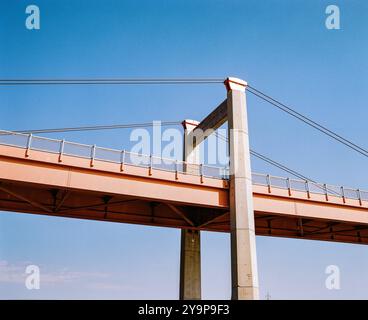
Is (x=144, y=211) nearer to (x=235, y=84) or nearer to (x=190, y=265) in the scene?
(x=190, y=265)

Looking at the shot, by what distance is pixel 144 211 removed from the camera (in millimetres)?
25938

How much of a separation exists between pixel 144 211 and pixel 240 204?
6724 mm

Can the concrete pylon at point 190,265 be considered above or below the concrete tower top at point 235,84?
below

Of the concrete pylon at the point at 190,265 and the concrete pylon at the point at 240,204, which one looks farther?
the concrete pylon at the point at 190,265

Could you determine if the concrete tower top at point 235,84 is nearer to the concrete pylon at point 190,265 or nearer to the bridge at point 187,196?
the bridge at point 187,196

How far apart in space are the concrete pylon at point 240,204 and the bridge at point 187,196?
6 centimetres

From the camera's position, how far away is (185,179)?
22.8 meters

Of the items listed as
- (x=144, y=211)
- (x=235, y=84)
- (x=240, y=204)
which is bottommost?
(x=240, y=204)

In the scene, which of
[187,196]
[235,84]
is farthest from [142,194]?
[235,84]

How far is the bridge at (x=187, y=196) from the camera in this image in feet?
65.2

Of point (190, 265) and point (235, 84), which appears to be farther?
point (190, 265)

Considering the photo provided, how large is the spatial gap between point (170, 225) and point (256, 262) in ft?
22.3

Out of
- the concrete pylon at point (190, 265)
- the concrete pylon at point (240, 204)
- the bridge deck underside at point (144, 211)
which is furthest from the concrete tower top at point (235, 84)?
the bridge deck underside at point (144, 211)
